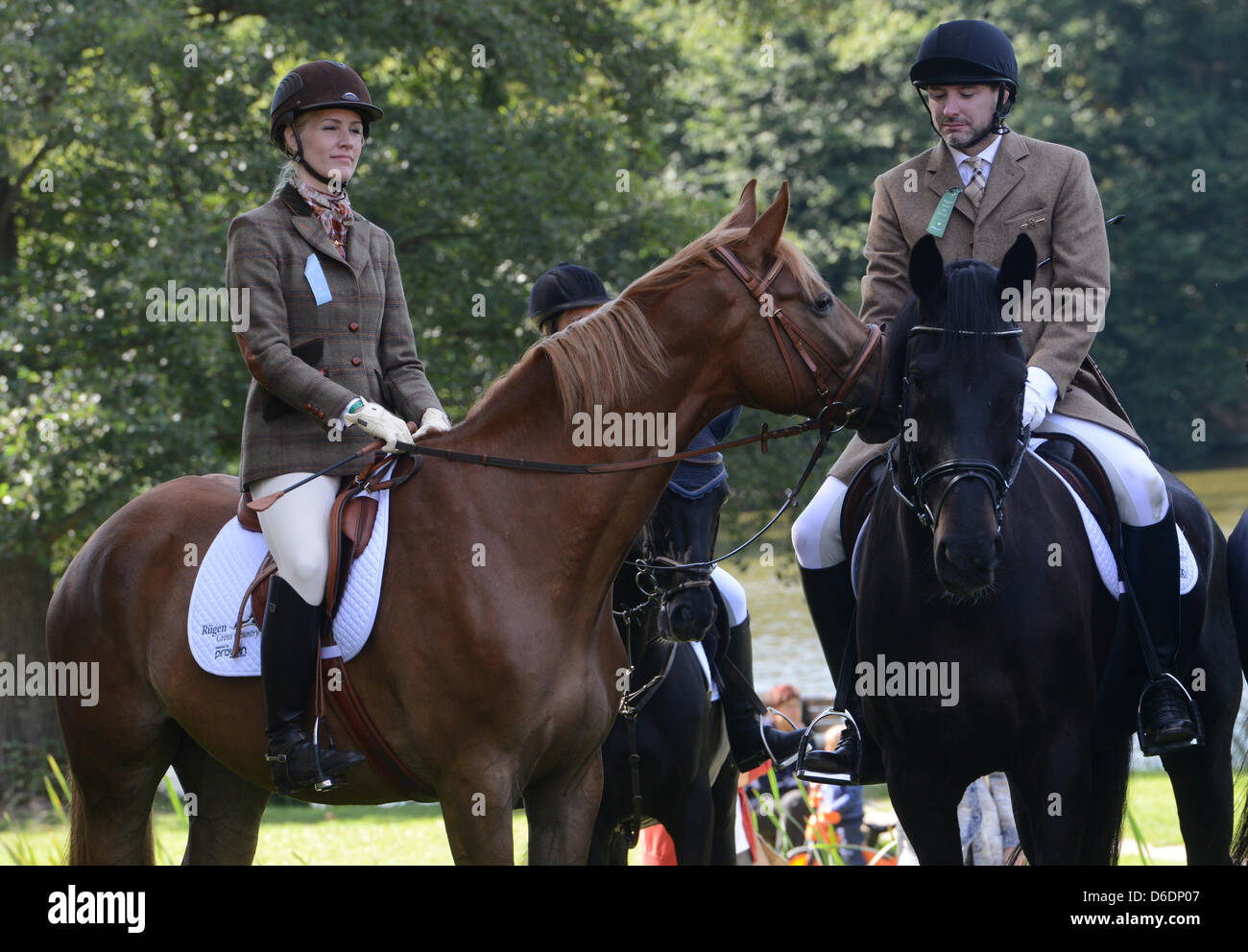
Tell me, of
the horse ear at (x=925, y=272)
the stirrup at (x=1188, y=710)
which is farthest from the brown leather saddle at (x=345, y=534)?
the stirrup at (x=1188, y=710)

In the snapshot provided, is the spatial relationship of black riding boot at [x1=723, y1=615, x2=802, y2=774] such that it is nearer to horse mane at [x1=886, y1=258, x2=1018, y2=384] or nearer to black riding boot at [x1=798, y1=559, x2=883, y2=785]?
black riding boot at [x1=798, y1=559, x2=883, y2=785]

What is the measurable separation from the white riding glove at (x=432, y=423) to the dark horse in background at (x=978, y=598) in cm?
133

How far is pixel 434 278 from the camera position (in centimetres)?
1477

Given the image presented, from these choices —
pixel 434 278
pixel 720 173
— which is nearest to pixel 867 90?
pixel 720 173

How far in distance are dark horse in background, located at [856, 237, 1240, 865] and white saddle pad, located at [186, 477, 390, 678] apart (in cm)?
154

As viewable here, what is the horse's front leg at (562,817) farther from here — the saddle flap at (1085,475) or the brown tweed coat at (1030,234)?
the saddle flap at (1085,475)

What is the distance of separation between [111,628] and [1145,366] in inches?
1151

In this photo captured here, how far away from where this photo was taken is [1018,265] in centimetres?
430

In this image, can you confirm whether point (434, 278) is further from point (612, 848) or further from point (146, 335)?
point (612, 848)

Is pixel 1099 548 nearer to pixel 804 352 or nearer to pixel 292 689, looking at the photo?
pixel 804 352

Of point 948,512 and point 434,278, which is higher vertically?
point 434,278

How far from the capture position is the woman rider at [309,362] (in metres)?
4.35

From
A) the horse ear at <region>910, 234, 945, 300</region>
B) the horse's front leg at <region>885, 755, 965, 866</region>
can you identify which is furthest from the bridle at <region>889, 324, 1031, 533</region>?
the horse's front leg at <region>885, 755, 965, 866</region>

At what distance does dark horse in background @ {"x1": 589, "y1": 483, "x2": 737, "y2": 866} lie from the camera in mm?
5312
